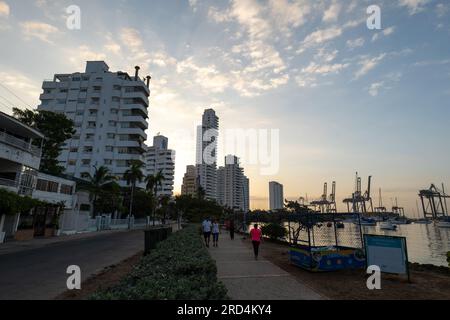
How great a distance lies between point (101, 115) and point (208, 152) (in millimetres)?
124053

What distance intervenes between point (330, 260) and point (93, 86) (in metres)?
68.2

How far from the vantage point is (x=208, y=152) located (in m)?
184

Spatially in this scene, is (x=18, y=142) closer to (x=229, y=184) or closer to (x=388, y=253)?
(x=388, y=253)

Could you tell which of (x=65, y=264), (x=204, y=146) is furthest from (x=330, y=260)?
(x=204, y=146)

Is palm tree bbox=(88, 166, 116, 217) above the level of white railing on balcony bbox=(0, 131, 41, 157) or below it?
below

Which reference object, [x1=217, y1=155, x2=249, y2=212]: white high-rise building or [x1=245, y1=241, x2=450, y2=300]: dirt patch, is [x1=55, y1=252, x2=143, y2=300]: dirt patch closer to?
[x1=245, y1=241, x2=450, y2=300]: dirt patch

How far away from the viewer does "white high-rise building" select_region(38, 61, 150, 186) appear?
59.3 metres

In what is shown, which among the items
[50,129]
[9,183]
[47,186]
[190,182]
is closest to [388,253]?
[9,183]

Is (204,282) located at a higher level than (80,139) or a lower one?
lower

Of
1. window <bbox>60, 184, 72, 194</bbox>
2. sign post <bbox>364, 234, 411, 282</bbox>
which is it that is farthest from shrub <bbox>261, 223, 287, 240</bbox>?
window <bbox>60, 184, 72, 194</bbox>

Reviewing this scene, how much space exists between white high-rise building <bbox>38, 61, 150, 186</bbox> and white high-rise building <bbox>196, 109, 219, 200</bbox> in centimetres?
11450

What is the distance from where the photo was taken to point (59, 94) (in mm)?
64500

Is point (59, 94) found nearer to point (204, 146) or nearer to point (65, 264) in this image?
point (65, 264)

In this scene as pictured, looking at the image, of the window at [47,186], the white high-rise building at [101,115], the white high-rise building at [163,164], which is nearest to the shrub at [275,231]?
the window at [47,186]
